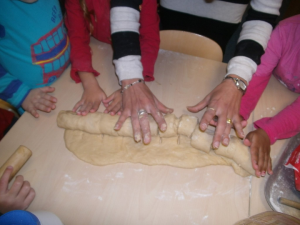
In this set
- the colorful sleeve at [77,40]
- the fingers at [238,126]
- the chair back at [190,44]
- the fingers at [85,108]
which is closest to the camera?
the fingers at [238,126]

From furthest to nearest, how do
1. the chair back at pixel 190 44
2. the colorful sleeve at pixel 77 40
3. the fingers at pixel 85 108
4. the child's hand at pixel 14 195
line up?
the chair back at pixel 190 44 → the colorful sleeve at pixel 77 40 → the fingers at pixel 85 108 → the child's hand at pixel 14 195

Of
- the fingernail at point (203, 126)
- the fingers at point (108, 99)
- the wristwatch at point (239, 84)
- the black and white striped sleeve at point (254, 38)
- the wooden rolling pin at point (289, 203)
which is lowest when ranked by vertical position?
the wooden rolling pin at point (289, 203)

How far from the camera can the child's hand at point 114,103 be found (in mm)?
1005

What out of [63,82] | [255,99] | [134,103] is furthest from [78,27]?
[255,99]

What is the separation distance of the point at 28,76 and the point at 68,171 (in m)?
0.58

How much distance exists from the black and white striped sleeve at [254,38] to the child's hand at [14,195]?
1013 mm

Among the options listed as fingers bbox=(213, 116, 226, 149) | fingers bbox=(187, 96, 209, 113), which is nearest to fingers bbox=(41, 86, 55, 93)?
fingers bbox=(187, 96, 209, 113)

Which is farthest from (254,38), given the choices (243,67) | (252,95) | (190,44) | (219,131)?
(219,131)

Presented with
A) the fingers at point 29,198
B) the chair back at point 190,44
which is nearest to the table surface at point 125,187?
the fingers at point 29,198

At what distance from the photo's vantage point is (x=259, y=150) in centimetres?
86

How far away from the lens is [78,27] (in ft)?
3.68

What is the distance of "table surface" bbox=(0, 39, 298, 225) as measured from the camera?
766mm

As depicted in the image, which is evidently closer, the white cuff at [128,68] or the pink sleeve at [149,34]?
the white cuff at [128,68]

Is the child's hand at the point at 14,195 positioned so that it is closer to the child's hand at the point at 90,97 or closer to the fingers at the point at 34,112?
the fingers at the point at 34,112
